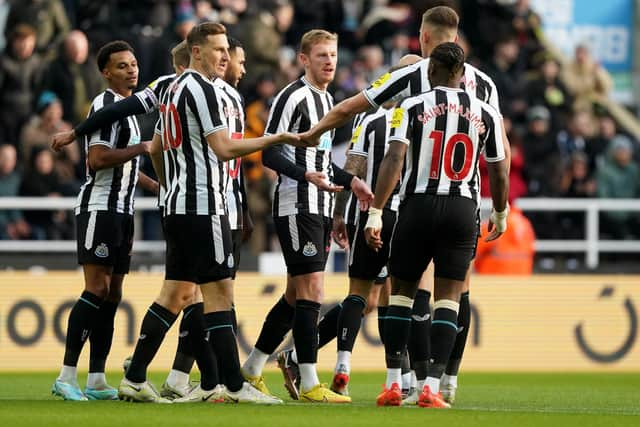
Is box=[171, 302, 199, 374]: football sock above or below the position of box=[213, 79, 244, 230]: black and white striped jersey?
below

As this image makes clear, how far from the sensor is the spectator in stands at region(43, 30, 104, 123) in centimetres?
1625

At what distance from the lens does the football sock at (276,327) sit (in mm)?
10438

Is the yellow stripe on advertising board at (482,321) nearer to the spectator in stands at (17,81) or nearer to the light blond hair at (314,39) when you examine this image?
the spectator in stands at (17,81)

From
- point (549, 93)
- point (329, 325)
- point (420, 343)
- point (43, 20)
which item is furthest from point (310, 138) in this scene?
point (549, 93)

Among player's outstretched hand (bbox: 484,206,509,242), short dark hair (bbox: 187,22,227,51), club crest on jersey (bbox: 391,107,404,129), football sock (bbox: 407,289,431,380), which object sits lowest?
football sock (bbox: 407,289,431,380)

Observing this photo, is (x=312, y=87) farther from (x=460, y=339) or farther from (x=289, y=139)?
(x=460, y=339)

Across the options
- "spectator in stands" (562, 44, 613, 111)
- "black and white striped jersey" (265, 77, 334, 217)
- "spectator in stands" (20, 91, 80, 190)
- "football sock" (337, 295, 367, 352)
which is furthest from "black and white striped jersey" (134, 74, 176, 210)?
"spectator in stands" (562, 44, 613, 111)

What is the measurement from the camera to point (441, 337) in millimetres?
9133

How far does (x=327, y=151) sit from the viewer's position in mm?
10359

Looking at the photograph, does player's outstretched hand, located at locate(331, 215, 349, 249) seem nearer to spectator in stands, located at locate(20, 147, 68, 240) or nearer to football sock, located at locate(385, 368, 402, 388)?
football sock, located at locate(385, 368, 402, 388)

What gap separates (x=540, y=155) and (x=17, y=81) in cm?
655

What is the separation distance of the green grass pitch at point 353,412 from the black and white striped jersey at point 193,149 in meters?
1.26

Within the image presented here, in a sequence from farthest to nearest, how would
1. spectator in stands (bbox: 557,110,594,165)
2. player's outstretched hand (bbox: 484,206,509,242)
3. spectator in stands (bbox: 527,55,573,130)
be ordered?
spectator in stands (bbox: 527,55,573,130), spectator in stands (bbox: 557,110,594,165), player's outstretched hand (bbox: 484,206,509,242)

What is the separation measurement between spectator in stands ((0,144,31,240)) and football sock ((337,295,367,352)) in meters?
5.83
